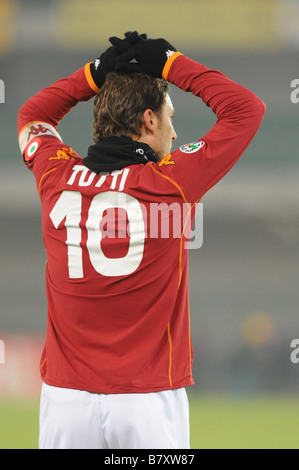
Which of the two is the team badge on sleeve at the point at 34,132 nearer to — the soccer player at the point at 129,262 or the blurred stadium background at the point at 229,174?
the soccer player at the point at 129,262

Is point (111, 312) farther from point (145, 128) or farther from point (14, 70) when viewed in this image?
point (14, 70)

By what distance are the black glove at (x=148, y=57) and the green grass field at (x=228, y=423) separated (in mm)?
4534

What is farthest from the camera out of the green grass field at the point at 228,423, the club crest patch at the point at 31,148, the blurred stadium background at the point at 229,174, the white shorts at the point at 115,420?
the blurred stadium background at the point at 229,174

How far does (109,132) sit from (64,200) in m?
0.17

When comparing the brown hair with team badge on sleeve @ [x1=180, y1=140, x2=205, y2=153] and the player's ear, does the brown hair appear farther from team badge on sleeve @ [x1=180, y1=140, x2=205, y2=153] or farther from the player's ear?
team badge on sleeve @ [x1=180, y1=140, x2=205, y2=153]

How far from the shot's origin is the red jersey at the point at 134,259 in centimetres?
118

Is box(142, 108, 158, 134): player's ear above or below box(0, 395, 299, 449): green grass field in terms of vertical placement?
above

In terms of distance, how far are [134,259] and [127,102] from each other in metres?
0.32

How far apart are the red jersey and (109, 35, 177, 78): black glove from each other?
0.09 ft

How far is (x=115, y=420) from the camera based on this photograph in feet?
3.82

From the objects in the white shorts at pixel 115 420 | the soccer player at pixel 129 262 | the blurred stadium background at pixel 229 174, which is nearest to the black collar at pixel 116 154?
the soccer player at pixel 129 262

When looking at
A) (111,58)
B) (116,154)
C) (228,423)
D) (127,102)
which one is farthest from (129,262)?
(228,423)

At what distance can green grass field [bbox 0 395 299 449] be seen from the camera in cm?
555

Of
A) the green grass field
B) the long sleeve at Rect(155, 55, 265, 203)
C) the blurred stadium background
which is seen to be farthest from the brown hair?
the blurred stadium background
